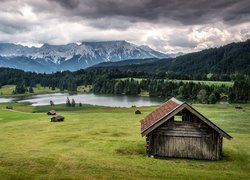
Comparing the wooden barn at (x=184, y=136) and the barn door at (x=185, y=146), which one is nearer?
the wooden barn at (x=184, y=136)

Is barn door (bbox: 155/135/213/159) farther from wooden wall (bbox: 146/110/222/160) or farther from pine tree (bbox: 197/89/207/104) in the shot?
pine tree (bbox: 197/89/207/104)

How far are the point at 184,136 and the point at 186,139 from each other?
482 millimetres

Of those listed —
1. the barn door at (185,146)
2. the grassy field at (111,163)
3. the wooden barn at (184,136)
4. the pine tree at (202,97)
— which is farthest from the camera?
the pine tree at (202,97)

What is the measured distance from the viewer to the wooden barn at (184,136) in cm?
3375

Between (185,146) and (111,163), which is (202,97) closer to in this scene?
(185,146)

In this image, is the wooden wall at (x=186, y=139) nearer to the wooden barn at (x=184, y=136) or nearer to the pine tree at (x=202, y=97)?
the wooden barn at (x=184, y=136)

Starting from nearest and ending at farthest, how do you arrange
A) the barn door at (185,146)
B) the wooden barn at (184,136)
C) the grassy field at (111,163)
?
the grassy field at (111,163)
the wooden barn at (184,136)
the barn door at (185,146)

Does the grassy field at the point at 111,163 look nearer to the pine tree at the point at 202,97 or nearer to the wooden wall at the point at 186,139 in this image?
the wooden wall at the point at 186,139

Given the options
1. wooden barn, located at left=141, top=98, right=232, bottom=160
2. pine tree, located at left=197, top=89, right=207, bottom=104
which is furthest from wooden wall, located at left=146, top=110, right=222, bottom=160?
pine tree, located at left=197, top=89, right=207, bottom=104

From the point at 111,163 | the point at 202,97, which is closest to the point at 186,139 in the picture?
the point at 111,163

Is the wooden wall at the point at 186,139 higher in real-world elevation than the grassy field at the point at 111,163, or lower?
higher

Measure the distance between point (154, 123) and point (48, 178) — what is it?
13367mm

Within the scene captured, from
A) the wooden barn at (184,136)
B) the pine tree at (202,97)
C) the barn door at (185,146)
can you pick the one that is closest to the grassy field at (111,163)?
the barn door at (185,146)

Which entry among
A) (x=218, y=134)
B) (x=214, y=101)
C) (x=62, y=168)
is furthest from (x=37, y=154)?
(x=214, y=101)
